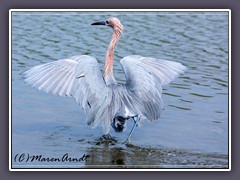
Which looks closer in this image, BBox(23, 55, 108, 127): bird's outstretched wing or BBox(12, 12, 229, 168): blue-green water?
BBox(23, 55, 108, 127): bird's outstretched wing

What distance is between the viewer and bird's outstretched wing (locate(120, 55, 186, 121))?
9.08 m

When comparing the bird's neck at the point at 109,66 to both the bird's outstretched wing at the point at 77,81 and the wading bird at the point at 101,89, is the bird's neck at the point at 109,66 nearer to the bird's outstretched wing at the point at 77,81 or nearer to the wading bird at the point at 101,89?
the wading bird at the point at 101,89

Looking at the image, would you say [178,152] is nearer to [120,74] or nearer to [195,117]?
[195,117]

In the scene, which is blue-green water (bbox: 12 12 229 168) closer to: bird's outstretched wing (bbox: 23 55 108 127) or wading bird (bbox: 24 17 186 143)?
wading bird (bbox: 24 17 186 143)

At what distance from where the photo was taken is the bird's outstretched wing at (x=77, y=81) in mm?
8906

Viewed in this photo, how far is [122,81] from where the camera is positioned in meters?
11.1

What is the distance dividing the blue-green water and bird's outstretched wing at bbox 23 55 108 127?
1.78 ft

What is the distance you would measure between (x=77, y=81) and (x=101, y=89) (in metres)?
0.30

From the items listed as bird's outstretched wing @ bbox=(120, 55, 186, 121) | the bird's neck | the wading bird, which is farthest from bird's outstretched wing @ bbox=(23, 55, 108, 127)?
the bird's neck

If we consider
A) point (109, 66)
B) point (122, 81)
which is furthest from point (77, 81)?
point (122, 81)

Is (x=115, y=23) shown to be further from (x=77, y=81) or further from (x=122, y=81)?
(x=77, y=81)

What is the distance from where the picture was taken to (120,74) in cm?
1127

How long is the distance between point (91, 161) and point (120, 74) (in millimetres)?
2586
